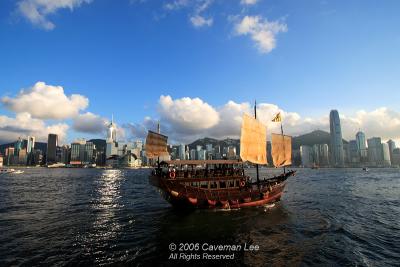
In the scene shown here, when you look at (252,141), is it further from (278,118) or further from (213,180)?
(213,180)

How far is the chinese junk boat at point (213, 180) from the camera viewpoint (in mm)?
31297

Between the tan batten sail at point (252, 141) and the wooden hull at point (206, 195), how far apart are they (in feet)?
19.2

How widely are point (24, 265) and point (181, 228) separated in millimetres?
12518

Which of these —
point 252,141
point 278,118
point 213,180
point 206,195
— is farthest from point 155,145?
point 278,118

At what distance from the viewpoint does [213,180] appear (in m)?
33.3

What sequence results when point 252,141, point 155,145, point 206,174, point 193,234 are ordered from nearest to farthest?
1. point 193,234
2. point 206,174
3. point 155,145
4. point 252,141

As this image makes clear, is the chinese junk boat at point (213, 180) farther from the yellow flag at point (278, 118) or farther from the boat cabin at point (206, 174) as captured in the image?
the yellow flag at point (278, 118)

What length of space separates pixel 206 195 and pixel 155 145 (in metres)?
9.55

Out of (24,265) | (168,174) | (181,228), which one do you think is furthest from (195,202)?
(24,265)

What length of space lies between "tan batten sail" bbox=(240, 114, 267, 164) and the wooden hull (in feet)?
19.2

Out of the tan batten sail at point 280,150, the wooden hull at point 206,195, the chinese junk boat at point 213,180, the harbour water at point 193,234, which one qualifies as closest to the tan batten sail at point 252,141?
the chinese junk boat at point 213,180

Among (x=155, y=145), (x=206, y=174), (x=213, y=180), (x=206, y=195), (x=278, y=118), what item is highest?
(x=278, y=118)

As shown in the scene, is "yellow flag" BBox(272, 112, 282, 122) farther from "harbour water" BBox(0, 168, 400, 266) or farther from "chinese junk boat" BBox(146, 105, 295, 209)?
"harbour water" BBox(0, 168, 400, 266)

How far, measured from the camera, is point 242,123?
1543 inches
